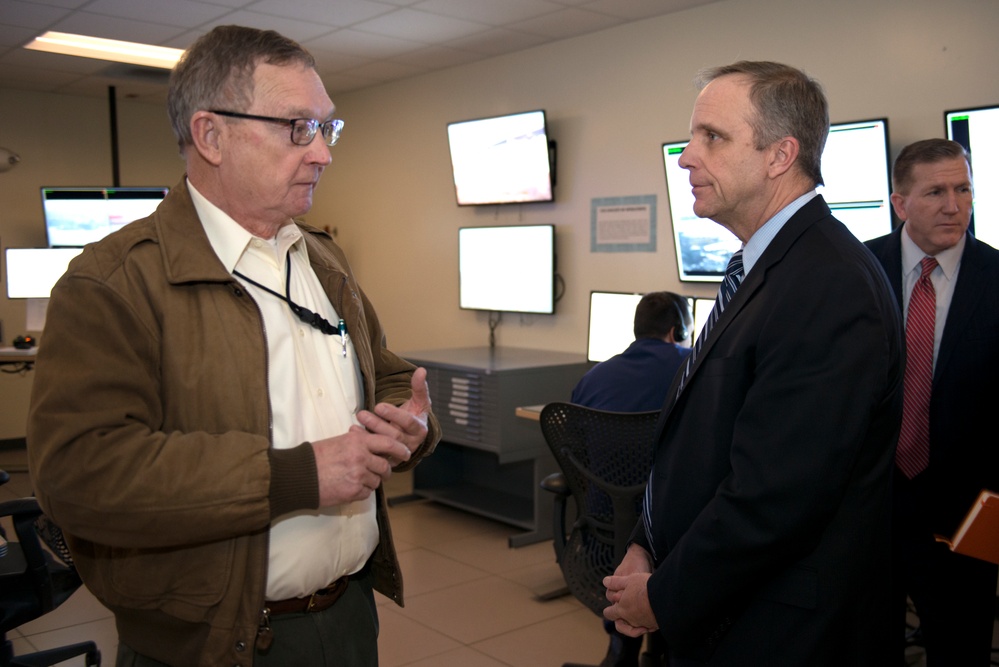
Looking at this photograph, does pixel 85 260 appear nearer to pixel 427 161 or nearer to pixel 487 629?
pixel 487 629

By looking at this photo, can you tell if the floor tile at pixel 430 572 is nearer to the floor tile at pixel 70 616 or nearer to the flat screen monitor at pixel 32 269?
the floor tile at pixel 70 616

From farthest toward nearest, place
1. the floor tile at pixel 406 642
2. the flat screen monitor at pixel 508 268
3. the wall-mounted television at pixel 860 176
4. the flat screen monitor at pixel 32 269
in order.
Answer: the flat screen monitor at pixel 32 269 < the flat screen monitor at pixel 508 268 < the wall-mounted television at pixel 860 176 < the floor tile at pixel 406 642

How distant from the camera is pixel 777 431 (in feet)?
4.23

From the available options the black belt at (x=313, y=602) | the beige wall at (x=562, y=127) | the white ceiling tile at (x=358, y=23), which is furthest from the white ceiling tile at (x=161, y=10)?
the black belt at (x=313, y=602)

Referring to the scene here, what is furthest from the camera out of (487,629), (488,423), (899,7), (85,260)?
(488,423)

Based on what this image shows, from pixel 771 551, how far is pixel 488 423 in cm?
327

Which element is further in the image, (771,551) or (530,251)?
(530,251)

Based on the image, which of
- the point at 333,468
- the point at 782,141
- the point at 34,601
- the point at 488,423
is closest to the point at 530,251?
the point at 488,423

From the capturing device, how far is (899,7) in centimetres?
364

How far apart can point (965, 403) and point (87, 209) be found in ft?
19.7

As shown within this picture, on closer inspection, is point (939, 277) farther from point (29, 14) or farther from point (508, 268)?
point (29, 14)

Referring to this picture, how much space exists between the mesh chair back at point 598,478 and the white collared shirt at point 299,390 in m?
1.41

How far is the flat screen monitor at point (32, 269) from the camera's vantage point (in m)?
6.02

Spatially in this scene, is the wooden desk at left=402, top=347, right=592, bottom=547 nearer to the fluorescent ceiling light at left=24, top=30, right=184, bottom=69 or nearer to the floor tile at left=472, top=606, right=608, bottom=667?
the floor tile at left=472, top=606, right=608, bottom=667
